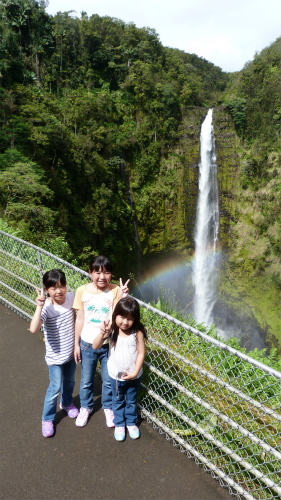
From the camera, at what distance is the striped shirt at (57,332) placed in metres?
2.54

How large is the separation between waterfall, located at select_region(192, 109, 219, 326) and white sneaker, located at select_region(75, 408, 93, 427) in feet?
70.2

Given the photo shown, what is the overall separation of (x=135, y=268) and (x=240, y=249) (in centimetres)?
810

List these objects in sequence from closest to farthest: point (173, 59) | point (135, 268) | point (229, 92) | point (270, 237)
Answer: point (270, 237), point (135, 268), point (229, 92), point (173, 59)

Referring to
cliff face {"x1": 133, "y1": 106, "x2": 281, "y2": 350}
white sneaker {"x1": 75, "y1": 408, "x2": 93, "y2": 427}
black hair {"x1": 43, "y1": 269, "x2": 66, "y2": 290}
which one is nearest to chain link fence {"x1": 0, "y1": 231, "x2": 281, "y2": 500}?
white sneaker {"x1": 75, "y1": 408, "x2": 93, "y2": 427}

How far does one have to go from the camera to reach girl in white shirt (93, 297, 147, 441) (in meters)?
2.25

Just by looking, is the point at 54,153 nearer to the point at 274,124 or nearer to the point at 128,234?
the point at 128,234

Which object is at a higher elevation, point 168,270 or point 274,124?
point 274,124

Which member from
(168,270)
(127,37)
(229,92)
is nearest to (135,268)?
(168,270)

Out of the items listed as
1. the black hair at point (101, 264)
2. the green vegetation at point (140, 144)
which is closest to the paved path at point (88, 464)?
the black hair at point (101, 264)

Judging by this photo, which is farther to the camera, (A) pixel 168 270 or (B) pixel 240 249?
(A) pixel 168 270

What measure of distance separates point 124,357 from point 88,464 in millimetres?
874

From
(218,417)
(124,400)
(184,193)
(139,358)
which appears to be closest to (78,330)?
(139,358)

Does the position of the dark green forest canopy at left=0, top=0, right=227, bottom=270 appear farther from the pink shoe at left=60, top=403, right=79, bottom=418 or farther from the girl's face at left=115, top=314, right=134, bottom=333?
the girl's face at left=115, top=314, right=134, bottom=333

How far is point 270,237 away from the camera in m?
21.5
